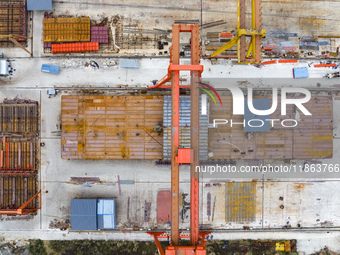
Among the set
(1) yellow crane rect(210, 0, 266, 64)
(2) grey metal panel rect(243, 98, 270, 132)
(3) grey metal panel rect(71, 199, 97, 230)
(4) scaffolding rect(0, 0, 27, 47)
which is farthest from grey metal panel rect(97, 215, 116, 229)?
(4) scaffolding rect(0, 0, 27, 47)

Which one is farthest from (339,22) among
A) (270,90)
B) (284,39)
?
(270,90)

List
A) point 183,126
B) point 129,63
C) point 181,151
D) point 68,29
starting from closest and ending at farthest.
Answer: point 181,151
point 183,126
point 68,29
point 129,63

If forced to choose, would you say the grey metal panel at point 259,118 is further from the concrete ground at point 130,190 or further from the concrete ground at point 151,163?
the concrete ground at point 130,190

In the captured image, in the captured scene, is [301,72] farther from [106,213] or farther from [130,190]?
[106,213]

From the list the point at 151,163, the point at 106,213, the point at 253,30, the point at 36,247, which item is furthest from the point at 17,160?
the point at 253,30

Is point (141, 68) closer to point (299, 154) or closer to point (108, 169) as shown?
point (108, 169)

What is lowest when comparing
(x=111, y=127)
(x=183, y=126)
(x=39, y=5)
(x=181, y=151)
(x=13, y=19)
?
(x=181, y=151)

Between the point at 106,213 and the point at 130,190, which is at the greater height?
the point at 130,190

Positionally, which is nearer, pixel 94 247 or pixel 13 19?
pixel 13 19

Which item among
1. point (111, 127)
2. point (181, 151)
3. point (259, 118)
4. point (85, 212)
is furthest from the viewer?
point (85, 212)
